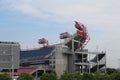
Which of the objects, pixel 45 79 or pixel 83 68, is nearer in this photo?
pixel 45 79

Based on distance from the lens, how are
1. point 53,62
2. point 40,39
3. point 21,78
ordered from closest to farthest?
point 21,78 < point 53,62 < point 40,39

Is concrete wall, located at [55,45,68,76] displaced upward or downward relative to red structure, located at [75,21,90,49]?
downward

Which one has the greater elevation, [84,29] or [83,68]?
[84,29]

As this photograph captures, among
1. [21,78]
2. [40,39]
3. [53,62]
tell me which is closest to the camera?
[21,78]

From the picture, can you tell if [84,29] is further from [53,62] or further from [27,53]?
[27,53]

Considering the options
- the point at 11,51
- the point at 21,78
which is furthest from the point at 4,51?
the point at 21,78

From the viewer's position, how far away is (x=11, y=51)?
2753 inches

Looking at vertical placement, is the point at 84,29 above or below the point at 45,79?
above

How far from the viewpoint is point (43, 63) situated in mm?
144000

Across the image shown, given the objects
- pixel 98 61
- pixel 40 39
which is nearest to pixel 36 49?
pixel 40 39

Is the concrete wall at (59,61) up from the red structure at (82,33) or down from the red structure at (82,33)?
down

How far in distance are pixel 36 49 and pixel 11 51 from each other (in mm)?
85588

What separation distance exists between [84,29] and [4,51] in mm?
74640

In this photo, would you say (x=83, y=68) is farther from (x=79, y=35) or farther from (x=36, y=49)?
(x=36, y=49)
